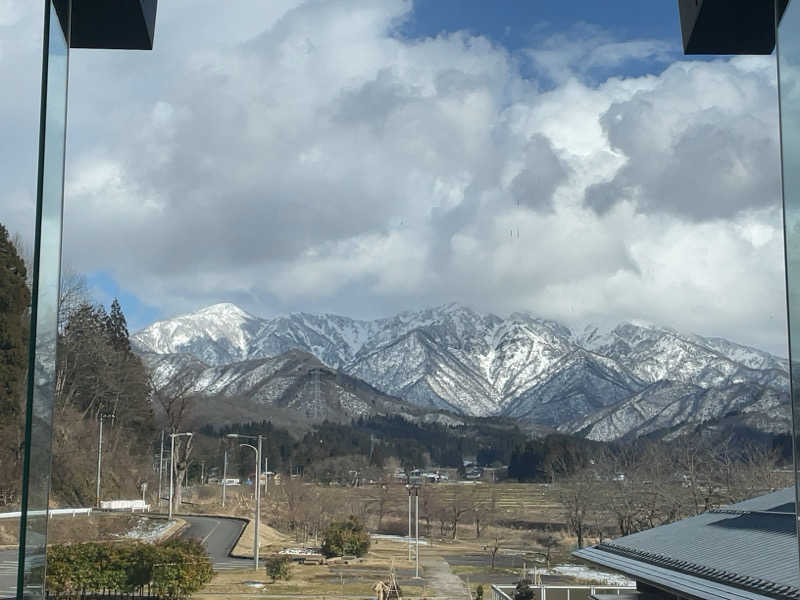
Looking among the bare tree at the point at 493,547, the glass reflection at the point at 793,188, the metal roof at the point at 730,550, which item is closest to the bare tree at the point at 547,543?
the bare tree at the point at 493,547

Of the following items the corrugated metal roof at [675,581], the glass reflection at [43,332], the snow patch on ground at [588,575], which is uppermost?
the glass reflection at [43,332]

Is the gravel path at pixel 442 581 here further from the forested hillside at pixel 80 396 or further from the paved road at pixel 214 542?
the forested hillside at pixel 80 396

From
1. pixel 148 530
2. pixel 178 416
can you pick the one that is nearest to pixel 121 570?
pixel 148 530

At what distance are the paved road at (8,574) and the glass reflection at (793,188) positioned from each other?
49.3 feet

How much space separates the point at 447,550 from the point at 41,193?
155 feet

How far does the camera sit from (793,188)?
3.39 m

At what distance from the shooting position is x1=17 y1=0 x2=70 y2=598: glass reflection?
10.8 feet

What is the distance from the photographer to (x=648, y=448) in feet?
211

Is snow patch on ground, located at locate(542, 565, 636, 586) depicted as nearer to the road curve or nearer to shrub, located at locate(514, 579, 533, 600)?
shrub, located at locate(514, 579, 533, 600)

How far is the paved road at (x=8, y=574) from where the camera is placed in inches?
777

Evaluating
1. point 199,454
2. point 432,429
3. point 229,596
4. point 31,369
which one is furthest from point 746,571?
point 432,429

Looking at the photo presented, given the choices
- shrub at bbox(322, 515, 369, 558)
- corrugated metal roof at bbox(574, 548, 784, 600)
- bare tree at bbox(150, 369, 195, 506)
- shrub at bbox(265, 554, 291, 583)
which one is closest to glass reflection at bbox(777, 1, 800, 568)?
corrugated metal roof at bbox(574, 548, 784, 600)

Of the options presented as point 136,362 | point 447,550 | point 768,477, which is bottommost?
point 447,550

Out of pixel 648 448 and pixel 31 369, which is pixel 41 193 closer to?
pixel 31 369
